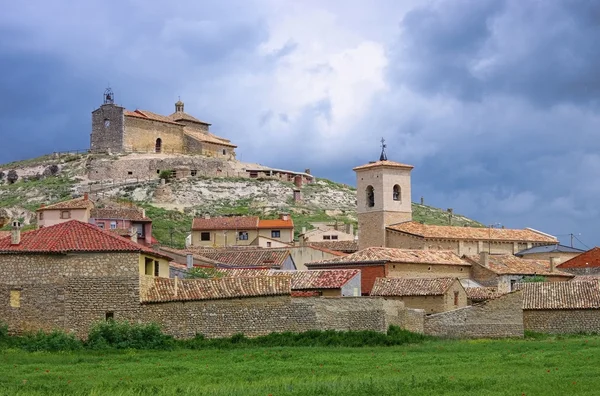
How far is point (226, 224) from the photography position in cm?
8938

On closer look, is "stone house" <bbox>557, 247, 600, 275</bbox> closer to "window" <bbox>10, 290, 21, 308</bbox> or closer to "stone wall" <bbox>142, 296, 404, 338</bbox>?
"stone wall" <bbox>142, 296, 404, 338</bbox>

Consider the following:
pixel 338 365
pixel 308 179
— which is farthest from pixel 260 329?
pixel 308 179

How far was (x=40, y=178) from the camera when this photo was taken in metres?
127

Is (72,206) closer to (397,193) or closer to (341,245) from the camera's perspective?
(341,245)

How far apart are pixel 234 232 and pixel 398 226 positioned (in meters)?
19.1

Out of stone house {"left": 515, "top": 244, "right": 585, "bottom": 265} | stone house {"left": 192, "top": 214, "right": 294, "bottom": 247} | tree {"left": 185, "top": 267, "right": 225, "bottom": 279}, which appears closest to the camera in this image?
tree {"left": 185, "top": 267, "right": 225, "bottom": 279}

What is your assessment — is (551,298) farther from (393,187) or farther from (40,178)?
(40,178)

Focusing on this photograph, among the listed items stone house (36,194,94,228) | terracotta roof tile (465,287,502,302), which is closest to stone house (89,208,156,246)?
stone house (36,194,94,228)

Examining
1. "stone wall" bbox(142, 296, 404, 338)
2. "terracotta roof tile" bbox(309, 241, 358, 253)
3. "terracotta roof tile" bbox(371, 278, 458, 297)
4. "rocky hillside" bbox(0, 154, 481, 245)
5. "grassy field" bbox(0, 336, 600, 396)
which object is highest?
"rocky hillside" bbox(0, 154, 481, 245)

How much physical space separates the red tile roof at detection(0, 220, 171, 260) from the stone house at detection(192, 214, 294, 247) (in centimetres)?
4315

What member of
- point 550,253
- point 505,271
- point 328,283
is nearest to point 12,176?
point 550,253

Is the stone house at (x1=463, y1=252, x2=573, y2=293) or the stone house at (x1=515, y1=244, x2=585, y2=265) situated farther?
the stone house at (x1=515, y1=244, x2=585, y2=265)

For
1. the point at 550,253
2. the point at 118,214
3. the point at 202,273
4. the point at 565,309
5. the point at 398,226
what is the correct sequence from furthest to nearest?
1. the point at 118,214
2. the point at 550,253
3. the point at 398,226
4. the point at 202,273
5. the point at 565,309

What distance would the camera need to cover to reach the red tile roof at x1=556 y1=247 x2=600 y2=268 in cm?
7269
